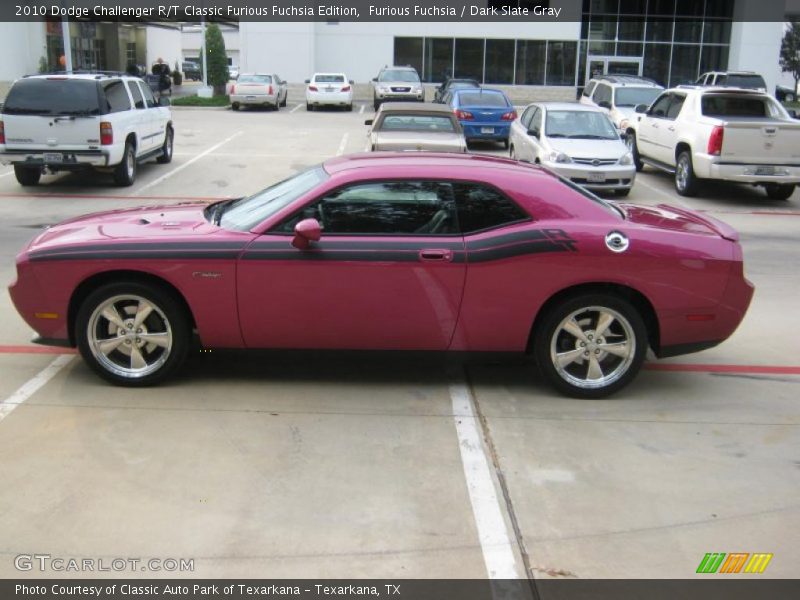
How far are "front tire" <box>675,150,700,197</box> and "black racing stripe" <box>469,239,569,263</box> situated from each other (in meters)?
10.6

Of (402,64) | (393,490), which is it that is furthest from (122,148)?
(402,64)

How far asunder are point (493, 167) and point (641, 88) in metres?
17.1

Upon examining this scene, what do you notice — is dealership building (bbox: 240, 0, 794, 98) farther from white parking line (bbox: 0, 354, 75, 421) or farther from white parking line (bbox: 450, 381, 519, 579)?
white parking line (bbox: 450, 381, 519, 579)

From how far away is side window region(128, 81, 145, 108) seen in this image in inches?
595

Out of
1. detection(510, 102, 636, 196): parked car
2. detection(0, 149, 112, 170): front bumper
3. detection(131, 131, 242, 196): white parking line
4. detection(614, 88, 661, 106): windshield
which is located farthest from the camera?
detection(614, 88, 661, 106): windshield

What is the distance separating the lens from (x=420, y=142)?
43.0 ft

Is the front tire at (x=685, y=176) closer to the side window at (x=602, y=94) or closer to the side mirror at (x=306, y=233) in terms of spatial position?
the side window at (x=602, y=94)

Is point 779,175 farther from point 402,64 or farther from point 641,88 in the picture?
point 402,64

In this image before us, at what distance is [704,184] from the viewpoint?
658 inches

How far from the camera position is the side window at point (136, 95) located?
15122 millimetres

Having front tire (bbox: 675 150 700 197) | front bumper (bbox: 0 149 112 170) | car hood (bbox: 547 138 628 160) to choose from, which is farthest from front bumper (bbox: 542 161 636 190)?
front bumper (bbox: 0 149 112 170)

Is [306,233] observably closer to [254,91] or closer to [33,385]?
[33,385]

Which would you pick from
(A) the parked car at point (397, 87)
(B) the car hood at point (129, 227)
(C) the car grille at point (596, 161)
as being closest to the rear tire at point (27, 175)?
(C) the car grille at point (596, 161)
